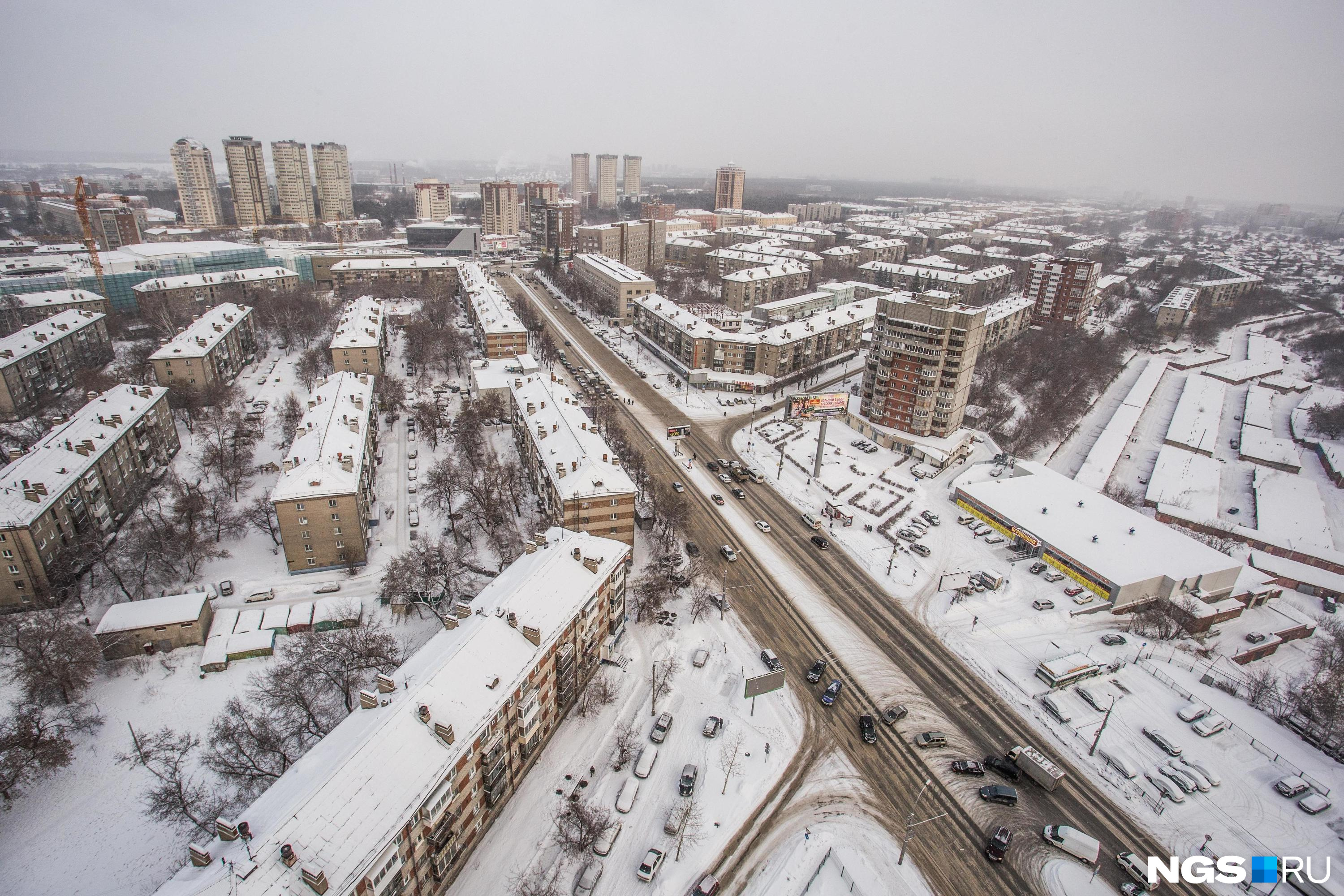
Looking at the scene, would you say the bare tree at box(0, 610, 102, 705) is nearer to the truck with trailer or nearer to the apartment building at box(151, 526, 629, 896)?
the apartment building at box(151, 526, 629, 896)

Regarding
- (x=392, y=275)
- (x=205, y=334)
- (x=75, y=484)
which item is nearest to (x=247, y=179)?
(x=392, y=275)

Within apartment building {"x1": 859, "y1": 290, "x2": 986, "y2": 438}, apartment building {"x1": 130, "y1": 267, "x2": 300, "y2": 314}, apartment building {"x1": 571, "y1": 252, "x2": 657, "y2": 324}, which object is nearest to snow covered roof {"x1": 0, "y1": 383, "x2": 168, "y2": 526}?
apartment building {"x1": 130, "y1": 267, "x2": 300, "y2": 314}

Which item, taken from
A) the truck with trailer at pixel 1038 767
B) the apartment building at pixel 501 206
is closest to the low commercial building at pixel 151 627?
the truck with trailer at pixel 1038 767

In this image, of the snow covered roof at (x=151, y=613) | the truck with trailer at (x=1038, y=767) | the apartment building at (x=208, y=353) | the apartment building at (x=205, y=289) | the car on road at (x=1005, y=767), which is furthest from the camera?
the apartment building at (x=205, y=289)

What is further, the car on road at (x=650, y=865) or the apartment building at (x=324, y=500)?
the apartment building at (x=324, y=500)

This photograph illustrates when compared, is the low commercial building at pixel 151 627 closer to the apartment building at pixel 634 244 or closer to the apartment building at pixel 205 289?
the apartment building at pixel 205 289

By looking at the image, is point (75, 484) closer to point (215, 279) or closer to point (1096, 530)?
point (215, 279)
